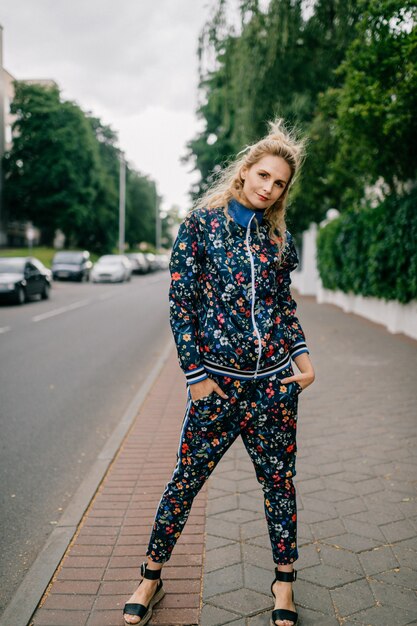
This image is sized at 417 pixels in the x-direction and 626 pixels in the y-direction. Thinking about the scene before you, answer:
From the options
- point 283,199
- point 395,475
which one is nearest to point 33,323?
point 395,475

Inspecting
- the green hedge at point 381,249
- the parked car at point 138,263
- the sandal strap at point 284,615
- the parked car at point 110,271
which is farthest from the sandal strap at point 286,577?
the parked car at point 138,263

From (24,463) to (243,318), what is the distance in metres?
3.13

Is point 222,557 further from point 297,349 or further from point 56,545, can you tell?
point 297,349

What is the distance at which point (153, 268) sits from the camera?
5494 cm

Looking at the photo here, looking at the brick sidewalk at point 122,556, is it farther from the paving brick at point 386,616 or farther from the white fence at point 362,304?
the white fence at point 362,304

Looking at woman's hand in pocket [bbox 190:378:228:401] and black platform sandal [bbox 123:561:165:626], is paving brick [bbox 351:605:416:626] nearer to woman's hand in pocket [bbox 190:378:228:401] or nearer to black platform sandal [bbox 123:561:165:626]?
black platform sandal [bbox 123:561:165:626]

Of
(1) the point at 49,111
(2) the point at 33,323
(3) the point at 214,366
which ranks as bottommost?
(2) the point at 33,323

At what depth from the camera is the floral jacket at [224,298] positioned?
2201 mm

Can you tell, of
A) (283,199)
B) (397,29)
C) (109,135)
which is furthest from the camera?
(109,135)

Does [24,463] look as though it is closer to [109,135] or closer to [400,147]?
[400,147]

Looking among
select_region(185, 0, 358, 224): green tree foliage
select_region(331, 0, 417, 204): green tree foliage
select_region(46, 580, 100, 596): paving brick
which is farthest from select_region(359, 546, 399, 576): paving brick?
select_region(185, 0, 358, 224): green tree foliage

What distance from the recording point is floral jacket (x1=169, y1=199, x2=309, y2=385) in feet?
7.22

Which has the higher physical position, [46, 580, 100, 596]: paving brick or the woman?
the woman

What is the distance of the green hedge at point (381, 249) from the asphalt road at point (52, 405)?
451 cm
